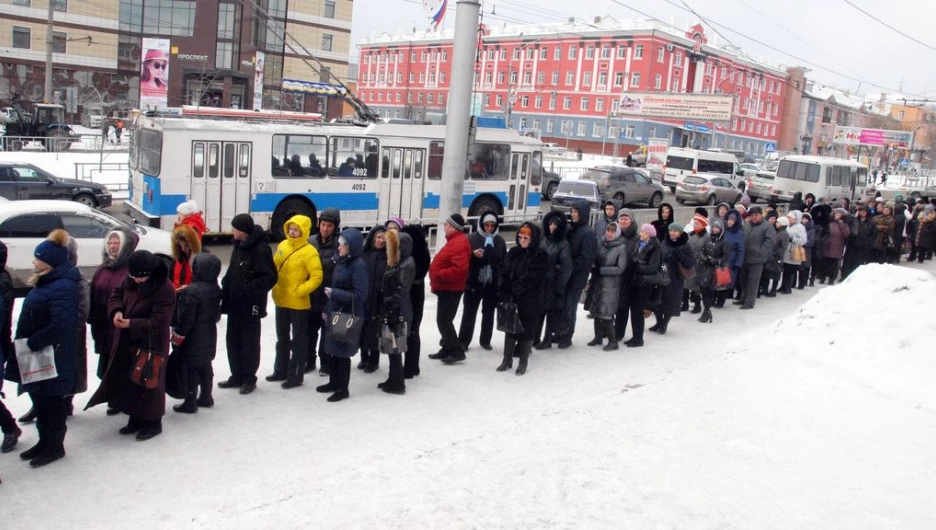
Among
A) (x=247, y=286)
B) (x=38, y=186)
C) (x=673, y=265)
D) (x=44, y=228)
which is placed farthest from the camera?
(x=38, y=186)

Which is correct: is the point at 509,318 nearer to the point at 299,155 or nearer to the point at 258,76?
the point at 299,155

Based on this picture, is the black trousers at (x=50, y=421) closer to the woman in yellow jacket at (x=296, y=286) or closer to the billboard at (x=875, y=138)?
the woman in yellow jacket at (x=296, y=286)

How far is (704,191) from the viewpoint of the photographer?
106 feet

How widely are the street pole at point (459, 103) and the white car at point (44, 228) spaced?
4267mm

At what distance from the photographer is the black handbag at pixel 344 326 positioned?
6832mm

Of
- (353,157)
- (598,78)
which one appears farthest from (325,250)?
(598,78)

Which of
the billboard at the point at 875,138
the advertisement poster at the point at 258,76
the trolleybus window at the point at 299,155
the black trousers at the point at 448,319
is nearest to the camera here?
the black trousers at the point at 448,319

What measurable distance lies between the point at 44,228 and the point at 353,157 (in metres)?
7.65

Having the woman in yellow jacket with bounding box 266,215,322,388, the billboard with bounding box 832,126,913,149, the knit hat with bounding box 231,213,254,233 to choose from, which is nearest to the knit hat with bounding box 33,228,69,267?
the knit hat with bounding box 231,213,254,233

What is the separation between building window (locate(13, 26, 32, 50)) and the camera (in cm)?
5678

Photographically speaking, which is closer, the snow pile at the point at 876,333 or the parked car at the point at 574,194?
the snow pile at the point at 876,333

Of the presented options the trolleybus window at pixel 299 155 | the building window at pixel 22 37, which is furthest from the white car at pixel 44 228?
the building window at pixel 22 37

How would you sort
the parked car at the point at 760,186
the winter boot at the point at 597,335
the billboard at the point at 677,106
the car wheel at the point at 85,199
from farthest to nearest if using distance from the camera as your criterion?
the billboard at the point at 677,106 < the parked car at the point at 760,186 < the car wheel at the point at 85,199 < the winter boot at the point at 597,335

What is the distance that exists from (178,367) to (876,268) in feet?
→ 27.7
